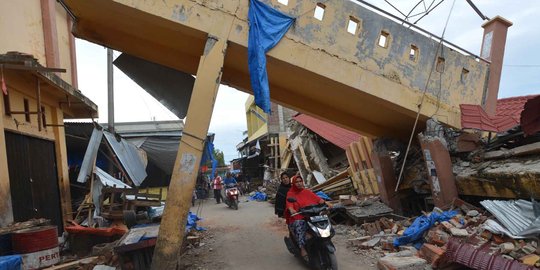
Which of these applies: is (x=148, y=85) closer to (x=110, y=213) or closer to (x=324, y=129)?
(x=110, y=213)

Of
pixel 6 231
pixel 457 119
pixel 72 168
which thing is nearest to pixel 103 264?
pixel 6 231

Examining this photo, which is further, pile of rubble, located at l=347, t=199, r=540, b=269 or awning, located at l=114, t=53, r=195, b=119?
awning, located at l=114, t=53, r=195, b=119

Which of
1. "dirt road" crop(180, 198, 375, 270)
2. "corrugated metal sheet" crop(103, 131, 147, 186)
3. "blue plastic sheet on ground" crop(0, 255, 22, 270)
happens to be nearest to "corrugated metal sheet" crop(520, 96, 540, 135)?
"dirt road" crop(180, 198, 375, 270)

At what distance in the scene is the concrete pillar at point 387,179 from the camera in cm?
1020

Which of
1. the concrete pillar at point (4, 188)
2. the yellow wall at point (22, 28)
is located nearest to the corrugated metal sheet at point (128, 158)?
the yellow wall at point (22, 28)

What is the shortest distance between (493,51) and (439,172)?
3222 mm

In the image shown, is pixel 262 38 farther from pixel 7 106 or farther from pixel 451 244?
pixel 7 106

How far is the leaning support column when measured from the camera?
241 inches

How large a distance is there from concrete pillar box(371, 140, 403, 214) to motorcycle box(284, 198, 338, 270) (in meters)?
4.61

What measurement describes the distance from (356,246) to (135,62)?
23.6ft

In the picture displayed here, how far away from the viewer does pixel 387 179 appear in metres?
10.3

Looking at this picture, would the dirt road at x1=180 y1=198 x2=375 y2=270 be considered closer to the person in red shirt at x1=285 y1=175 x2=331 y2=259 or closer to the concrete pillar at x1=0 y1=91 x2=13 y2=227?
the person in red shirt at x1=285 y1=175 x2=331 y2=259

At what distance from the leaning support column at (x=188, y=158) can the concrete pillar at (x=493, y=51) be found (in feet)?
20.2

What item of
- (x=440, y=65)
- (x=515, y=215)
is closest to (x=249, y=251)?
(x=515, y=215)
